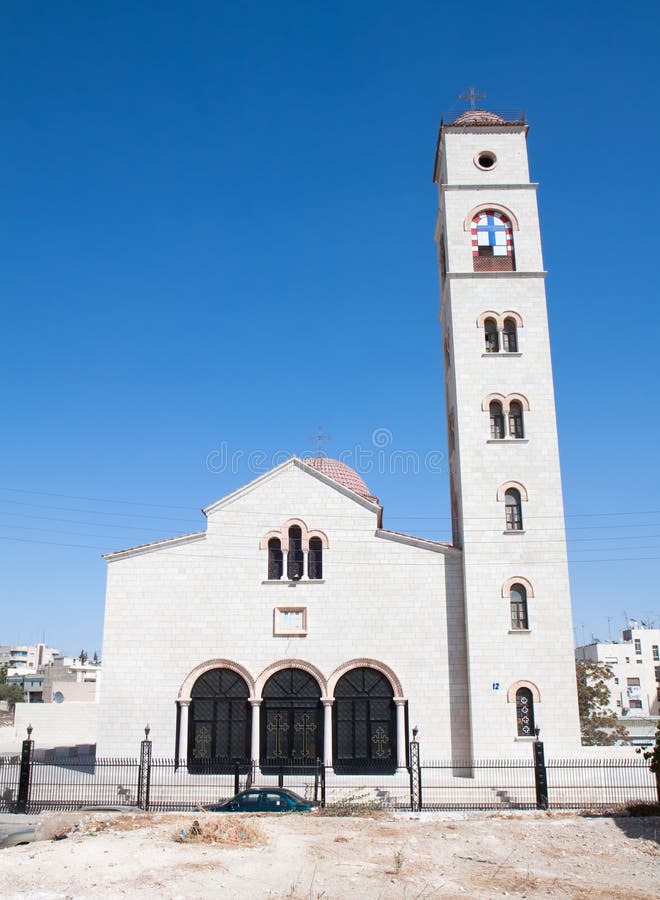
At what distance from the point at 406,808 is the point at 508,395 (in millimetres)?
13793

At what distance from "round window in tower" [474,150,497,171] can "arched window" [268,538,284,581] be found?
15582 millimetres

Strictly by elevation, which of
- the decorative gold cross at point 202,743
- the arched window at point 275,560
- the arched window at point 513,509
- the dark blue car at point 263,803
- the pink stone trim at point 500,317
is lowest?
the dark blue car at point 263,803

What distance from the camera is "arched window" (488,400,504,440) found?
27.8 metres

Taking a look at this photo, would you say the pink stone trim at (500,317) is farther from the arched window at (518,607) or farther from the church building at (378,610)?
the arched window at (518,607)

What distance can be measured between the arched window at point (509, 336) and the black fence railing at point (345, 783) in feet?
44.3

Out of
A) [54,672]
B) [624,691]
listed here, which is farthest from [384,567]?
[624,691]

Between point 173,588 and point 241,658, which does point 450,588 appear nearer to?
point 241,658

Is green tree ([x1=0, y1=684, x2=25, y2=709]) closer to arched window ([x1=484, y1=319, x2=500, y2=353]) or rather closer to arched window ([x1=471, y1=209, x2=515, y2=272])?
arched window ([x1=484, y1=319, x2=500, y2=353])

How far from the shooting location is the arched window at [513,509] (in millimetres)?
26756

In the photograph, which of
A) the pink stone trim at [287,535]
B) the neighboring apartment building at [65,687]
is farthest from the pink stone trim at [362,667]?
the neighboring apartment building at [65,687]

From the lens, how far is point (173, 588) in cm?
2703

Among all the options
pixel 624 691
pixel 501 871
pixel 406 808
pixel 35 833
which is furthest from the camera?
pixel 624 691

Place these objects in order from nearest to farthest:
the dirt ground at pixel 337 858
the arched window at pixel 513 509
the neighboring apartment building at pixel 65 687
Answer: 1. the dirt ground at pixel 337 858
2. the arched window at pixel 513 509
3. the neighboring apartment building at pixel 65 687

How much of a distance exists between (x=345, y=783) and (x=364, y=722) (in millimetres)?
2055
